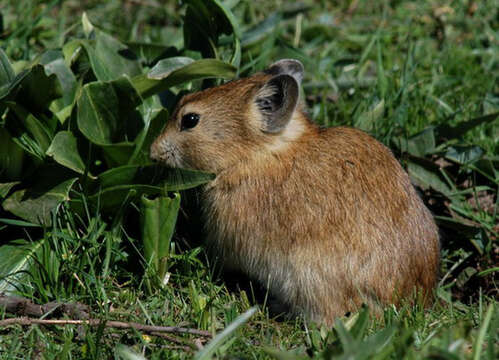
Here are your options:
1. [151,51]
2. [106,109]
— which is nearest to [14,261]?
[106,109]

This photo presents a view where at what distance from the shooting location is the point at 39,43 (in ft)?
23.7

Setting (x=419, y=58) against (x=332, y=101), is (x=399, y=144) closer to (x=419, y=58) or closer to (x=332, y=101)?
(x=332, y=101)

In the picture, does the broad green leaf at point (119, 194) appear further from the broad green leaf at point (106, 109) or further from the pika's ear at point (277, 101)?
the pika's ear at point (277, 101)

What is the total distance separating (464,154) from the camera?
19.0 feet

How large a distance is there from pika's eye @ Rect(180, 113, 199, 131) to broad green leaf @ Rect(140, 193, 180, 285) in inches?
22.1

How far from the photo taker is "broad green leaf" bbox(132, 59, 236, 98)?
487cm

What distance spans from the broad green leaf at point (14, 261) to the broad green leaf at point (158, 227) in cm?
73

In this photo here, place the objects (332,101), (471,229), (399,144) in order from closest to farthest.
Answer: (471,229)
(399,144)
(332,101)

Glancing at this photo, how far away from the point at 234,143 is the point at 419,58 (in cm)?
329

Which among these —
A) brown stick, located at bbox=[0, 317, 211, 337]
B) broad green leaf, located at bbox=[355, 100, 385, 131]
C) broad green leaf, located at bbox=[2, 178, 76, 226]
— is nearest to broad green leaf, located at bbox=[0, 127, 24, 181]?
broad green leaf, located at bbox=[2, 178, 76, 226]

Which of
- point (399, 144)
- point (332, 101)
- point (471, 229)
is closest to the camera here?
point (471, 229)

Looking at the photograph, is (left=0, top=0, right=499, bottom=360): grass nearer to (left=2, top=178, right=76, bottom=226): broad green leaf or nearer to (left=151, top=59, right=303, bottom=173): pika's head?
(left=2, top=178, right=76, bottom=226): broad green leaf

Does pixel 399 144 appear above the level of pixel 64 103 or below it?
below

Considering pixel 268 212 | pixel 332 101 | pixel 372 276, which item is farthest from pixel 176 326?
pixel 332 101
